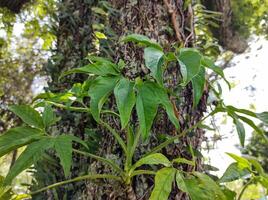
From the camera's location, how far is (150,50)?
2.10 ft

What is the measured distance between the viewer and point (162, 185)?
627 millimetres

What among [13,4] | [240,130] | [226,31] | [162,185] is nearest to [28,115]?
[162,185]

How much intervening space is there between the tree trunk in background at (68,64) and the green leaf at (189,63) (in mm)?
526

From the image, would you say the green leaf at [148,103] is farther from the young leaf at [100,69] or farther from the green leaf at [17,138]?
the green leaf at [17,138]

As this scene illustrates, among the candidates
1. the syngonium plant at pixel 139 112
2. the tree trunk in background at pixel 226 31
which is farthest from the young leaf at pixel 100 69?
the tree trunk in background at pixel 226 31

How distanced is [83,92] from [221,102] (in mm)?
287

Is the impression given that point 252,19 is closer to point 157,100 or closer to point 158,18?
point 158,18

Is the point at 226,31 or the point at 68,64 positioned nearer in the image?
the point at 68,64

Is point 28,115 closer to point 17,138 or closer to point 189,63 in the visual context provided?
point 17,138

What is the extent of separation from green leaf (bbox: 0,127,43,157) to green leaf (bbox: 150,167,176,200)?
0.74 feet

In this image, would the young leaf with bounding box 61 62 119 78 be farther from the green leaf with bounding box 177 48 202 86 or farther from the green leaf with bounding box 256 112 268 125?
the green leaf with bounding box 256 112 268 125

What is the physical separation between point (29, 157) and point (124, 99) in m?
0.19

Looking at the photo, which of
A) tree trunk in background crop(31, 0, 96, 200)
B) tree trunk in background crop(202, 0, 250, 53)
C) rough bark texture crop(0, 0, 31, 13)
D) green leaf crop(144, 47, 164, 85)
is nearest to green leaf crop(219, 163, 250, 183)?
green leaf crop(144, 47, 164, 85)

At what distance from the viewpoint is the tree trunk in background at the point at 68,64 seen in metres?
1.08
